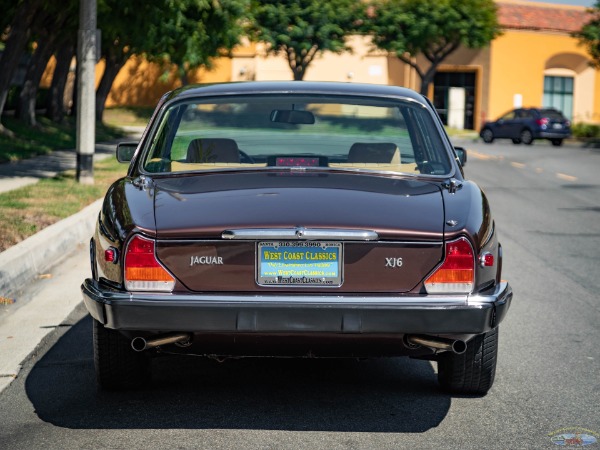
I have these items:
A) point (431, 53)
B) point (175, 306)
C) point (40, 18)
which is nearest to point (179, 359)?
point (175, 306)

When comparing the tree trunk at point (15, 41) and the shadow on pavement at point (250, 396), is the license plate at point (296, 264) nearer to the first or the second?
the shadow on pavement at point (250, 396)

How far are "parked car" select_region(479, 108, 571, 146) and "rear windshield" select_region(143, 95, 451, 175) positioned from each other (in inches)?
1421

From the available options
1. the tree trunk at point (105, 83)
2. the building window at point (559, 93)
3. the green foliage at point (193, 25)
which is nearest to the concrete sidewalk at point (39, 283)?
the green foliage at point (193, 25)

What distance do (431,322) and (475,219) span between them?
1.87 ft

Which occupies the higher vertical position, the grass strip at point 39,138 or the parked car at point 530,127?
the grass strip at point 39,138

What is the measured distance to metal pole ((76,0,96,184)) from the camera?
52.6 ft

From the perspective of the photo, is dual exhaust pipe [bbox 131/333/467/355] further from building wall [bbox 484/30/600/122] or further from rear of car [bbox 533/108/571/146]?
building wall [bbox 484/30/600/122]

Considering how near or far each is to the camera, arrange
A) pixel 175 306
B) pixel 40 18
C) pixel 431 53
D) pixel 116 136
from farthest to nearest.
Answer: pixel 431 53 < pixel 116 136 < pixel 40 18 < pixel 175 306

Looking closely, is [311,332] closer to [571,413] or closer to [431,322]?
[431,322]

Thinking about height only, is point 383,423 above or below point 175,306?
below

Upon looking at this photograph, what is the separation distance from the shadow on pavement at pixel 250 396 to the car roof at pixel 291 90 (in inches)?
61.0

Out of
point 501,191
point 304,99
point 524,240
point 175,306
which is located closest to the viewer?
point 175,306

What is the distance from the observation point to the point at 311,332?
15.6 ft

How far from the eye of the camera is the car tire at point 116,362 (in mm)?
5336
